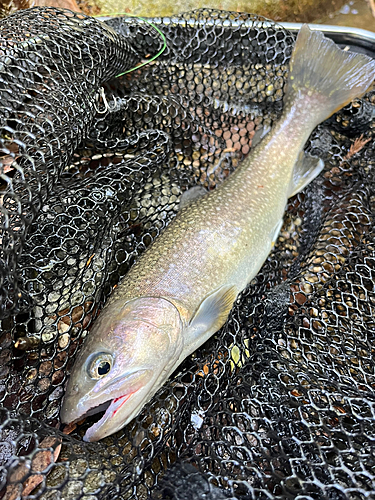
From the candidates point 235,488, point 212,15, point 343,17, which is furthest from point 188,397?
point 343,17

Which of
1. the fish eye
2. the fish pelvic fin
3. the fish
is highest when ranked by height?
the fish pelvic fin

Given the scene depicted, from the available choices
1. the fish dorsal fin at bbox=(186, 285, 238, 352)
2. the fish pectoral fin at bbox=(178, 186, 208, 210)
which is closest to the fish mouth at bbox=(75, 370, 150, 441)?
the fish dorsal fin at bbox=(186, 285, 238, 352)

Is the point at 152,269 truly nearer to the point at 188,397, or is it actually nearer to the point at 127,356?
the point at 127,356

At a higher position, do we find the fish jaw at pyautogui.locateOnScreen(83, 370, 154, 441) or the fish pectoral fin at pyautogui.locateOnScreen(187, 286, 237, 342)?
the fish pectoral fin at pyautogui.locateOnScreen(187, 286, 237, 342)

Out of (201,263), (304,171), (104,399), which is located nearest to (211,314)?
(201,263)

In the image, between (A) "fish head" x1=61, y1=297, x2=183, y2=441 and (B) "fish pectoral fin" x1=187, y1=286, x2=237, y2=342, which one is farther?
(B) "fish pectoral fin" x1=187, y1=286, x2=237, y2=342

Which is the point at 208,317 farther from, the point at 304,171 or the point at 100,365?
the point at 304,171

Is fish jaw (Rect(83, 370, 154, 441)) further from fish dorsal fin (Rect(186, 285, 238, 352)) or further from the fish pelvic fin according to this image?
the fish pelvic fin
